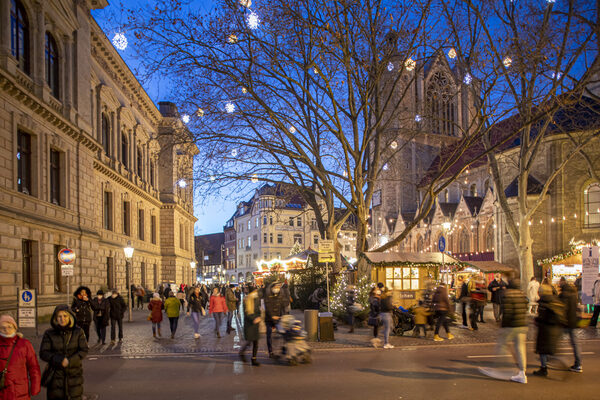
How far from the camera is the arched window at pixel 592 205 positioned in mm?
40312

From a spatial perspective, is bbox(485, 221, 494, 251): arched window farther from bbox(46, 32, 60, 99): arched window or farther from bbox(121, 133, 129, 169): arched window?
bbox(46, 32, 60, 99): arched window

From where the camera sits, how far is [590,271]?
696 inches

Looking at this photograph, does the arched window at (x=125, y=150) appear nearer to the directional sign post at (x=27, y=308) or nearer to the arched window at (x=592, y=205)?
the directional sign post at (x=27, y=308)

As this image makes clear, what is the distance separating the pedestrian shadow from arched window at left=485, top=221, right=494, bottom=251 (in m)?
41.8

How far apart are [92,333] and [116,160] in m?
19.7

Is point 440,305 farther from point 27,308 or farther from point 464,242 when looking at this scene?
point 464,242

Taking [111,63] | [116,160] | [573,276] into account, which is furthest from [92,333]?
[573,276]

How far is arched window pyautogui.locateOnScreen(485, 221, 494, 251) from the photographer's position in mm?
49219

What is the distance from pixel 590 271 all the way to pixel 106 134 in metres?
30.0

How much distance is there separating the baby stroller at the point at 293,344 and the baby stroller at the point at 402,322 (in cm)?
522

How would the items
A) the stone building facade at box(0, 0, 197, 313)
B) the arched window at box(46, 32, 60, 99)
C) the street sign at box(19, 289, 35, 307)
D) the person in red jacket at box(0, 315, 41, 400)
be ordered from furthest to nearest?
the arched window at box(46, 32, 60, 99), the stone building facade at box(0, 0, 197, 313), the street sign at box(19, 289, 35, 307), the person in red jacket at box(0, 315, 41, 400)

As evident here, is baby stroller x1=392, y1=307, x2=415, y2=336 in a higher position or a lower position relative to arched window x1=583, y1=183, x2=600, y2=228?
lower

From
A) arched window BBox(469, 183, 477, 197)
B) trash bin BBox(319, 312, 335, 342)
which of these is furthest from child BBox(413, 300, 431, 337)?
arched window BBox(469, 183, 477, 197)

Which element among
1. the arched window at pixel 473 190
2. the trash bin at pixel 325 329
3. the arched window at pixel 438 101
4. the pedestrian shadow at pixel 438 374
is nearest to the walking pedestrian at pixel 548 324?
the pedestrian shadow at pixel 438 374
